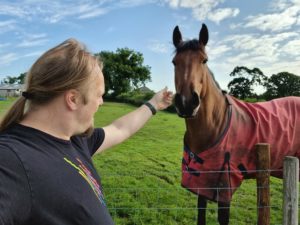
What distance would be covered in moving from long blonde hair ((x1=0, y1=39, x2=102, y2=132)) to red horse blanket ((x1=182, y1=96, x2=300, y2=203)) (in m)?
2.23

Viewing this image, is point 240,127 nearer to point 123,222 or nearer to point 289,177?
point 289,177

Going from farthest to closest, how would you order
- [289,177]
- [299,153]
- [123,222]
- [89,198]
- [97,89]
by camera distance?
[123,222], [299,153], [289,177], [97,89], [89,198]

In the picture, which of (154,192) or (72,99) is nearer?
(72,99)

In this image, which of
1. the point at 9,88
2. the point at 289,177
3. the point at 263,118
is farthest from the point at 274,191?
the point at 9,88

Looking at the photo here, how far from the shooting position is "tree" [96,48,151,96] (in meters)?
47.1

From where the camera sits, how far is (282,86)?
13.0 m

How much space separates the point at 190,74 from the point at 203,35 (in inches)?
22.2

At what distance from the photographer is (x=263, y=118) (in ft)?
11.3

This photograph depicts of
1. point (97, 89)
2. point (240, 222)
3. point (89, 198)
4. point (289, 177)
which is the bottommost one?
point (240, 222)

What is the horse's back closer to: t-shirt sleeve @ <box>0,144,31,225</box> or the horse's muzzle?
the horse's muzzle

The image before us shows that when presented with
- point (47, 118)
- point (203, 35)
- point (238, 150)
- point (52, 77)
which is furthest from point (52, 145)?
point (203, 35)

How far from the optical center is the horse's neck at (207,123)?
3182 millimetres

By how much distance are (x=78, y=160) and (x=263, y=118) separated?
2.64 m

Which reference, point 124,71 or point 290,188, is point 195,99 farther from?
point 124,71
